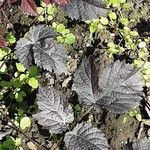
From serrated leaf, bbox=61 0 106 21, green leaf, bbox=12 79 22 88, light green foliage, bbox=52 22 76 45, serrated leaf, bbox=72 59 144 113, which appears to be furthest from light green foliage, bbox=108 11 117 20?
serrated leaf, bbox=72 59 144 113

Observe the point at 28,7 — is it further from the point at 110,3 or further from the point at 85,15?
the point at 110,3

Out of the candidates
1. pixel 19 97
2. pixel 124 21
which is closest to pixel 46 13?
pixel 124 21

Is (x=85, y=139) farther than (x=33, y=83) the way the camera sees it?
No

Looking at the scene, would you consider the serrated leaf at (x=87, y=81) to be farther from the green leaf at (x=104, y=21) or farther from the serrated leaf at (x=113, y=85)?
the green leaf at (x=104, y=21)

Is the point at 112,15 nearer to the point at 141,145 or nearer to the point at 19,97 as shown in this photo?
the point at 19,97

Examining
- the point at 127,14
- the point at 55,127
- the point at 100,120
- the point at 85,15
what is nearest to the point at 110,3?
the point at 127,14
